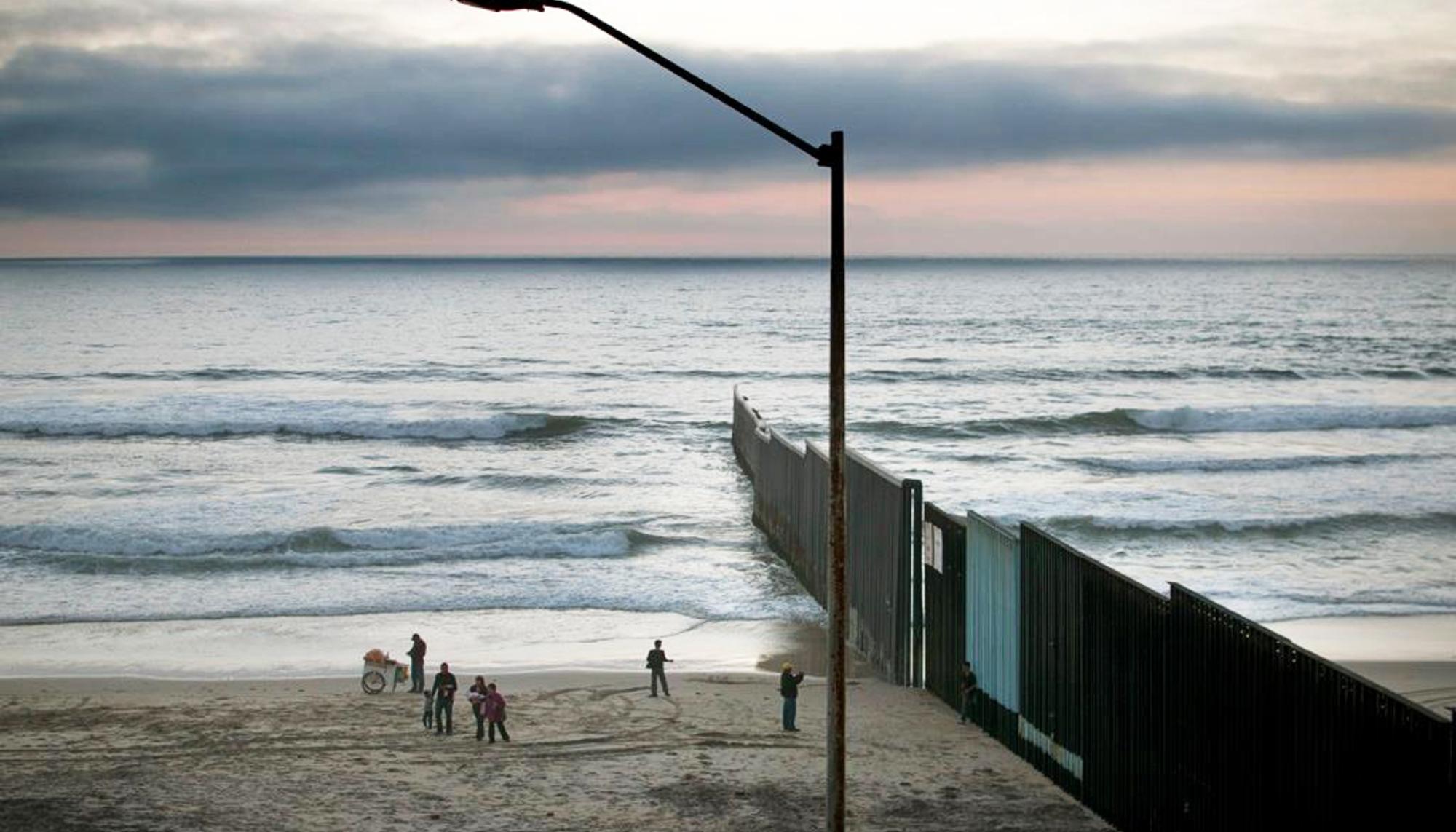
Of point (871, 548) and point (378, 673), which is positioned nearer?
point (378, 673)

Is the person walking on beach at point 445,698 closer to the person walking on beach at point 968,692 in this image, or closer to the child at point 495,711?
the child at point 495,711

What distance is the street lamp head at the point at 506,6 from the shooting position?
1031 cm

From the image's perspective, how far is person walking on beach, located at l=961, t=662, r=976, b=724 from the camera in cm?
1991

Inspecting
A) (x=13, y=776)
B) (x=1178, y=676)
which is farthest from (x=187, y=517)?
(x=1178, y=676)

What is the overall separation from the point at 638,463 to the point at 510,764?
124ft

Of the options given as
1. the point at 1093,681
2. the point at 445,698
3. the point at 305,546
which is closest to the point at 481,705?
the point at 445,698

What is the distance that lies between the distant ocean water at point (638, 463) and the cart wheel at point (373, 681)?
8.04 m

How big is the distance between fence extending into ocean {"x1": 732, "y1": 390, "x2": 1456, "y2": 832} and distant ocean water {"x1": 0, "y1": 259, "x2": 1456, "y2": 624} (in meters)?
7.99

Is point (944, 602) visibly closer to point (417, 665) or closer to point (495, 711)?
point (495, 711)

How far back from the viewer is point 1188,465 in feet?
178

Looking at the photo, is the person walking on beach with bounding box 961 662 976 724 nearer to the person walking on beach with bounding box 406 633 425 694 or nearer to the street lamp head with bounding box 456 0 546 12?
the person walking on beach with bounding box 406 633 425 694

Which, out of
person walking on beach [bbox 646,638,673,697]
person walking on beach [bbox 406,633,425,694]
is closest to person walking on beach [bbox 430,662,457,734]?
person walking on beach [bbox 406,633,425,694]

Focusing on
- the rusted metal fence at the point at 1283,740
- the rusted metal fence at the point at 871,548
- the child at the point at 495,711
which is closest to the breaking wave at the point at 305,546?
the rusted metal fence at the point at 871,548

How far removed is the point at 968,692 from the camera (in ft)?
65.5
